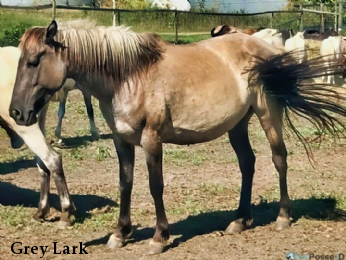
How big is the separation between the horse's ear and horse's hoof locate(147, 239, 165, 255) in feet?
6.13

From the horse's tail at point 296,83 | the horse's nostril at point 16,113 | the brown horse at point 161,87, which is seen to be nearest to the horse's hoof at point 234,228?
the brown horse at point 161,87

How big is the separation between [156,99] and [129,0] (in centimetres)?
3378

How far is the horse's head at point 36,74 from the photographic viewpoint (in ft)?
16.8

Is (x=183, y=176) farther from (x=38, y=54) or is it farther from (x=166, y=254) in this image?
(x=38, y=54)

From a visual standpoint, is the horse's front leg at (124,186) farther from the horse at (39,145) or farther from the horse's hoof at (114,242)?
the horse at (39,145)

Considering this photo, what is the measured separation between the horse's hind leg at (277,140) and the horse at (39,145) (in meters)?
2.04

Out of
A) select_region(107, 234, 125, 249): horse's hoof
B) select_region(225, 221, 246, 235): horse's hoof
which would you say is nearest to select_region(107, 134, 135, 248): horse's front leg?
select_region(107, 234, 125, 249): horse's hoof

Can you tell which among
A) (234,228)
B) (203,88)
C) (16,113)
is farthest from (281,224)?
(16,113)

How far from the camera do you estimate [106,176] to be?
846 centimetres

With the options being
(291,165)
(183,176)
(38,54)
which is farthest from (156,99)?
(291,165)

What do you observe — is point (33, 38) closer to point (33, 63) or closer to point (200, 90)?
point (33, 63)

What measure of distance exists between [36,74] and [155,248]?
5.61ft

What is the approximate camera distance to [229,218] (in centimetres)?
641

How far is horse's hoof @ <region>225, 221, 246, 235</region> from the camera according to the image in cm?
591
